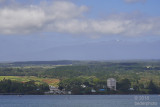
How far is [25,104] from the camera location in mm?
55000

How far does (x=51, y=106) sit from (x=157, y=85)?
28620 mm

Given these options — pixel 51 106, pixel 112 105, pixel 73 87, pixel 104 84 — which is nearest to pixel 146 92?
pixel 104 84

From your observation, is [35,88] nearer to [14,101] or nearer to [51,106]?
[14,101]

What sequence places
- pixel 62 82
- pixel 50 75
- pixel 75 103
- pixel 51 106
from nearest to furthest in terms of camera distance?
pixel 51 106, pixel 75 103, pixel 62 82, pixel 50 75

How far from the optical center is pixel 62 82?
247 feet

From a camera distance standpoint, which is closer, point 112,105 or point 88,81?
point 112,105

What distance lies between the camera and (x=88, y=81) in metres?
76.7

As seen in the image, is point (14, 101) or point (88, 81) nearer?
point (14, 101)

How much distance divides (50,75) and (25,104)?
39363 millimetres

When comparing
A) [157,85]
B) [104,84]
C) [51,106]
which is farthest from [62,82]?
[51,106]

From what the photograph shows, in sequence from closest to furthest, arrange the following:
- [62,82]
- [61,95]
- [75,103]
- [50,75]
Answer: [75,103], [61,95], [62,82], [50,75]

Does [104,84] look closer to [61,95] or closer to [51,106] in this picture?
[61,95]

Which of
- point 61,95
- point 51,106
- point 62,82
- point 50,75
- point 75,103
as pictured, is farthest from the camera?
point 50,75

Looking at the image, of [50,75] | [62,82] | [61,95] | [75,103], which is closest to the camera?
[75,103]
